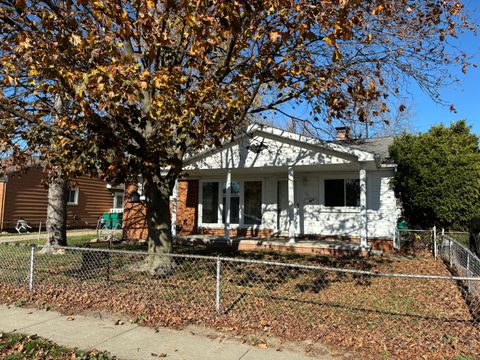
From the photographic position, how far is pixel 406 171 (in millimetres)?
14633

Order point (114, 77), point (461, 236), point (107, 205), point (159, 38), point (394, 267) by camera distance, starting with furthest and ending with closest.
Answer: point (107, 205) → point (461, 236) → point (394, 267) → point (159, 38) → point (114, 77)

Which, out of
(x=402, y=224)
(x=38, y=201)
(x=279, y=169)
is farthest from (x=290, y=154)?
(x=38, y=201)

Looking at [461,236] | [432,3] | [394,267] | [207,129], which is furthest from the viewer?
Answer: [461,236]

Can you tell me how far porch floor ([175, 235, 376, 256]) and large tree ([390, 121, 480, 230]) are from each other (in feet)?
11.2

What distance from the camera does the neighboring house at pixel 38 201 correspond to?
21.2 m

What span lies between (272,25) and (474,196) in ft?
34.8

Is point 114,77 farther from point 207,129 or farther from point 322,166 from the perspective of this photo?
point 322,166

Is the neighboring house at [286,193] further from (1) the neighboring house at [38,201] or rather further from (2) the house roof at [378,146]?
(1) the neighboring house at [38,201]

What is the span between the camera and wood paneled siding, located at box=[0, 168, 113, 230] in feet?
70.6

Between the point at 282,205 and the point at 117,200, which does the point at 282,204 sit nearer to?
the point at 282,205

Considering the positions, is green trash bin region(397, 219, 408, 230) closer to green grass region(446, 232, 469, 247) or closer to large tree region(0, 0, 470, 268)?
green grass region(446, 232, 469, 247)

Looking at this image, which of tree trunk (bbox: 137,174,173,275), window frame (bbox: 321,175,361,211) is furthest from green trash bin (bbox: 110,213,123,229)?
tree trunk (bbox: 137,174,173,275)

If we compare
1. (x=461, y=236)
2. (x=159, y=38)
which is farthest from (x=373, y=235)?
(x=159, y=38)

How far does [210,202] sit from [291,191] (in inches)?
170
